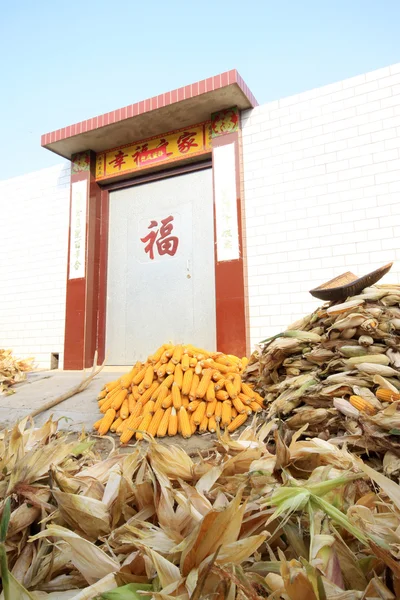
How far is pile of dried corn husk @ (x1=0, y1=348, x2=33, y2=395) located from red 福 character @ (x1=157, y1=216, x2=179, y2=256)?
10.4ft

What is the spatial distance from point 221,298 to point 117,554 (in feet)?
17.7

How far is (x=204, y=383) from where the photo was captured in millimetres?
3283

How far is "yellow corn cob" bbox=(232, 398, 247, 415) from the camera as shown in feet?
10.2

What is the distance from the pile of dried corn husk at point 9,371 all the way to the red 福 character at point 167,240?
3170mm

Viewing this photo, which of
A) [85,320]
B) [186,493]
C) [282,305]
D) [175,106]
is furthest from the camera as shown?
[85,320]

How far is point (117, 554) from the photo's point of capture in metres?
0.91

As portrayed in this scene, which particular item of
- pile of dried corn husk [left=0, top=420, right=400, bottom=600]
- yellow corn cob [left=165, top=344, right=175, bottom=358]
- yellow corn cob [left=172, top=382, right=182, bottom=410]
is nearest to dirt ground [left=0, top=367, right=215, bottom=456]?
yellow corn cob [left=172, top=382, right=182, bottom=410]

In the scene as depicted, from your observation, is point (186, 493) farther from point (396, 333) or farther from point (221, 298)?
point (221, 298)

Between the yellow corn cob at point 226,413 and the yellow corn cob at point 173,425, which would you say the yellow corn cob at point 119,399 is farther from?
the yellow corn cob at point 226,413

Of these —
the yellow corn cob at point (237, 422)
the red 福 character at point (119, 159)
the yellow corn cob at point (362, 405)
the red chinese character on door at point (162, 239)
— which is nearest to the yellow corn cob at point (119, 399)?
the yellow corn cob at point (237, 422)

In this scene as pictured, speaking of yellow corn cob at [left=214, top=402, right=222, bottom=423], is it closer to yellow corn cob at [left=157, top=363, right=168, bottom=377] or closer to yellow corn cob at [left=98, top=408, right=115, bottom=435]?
yellow corn cob at [left=157, top=363, right=168, bottom=377]

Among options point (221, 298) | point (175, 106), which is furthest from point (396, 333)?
point (175, 106)

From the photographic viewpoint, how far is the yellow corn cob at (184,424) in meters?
2.99

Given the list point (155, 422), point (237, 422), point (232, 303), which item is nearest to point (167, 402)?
point (155, 422)
